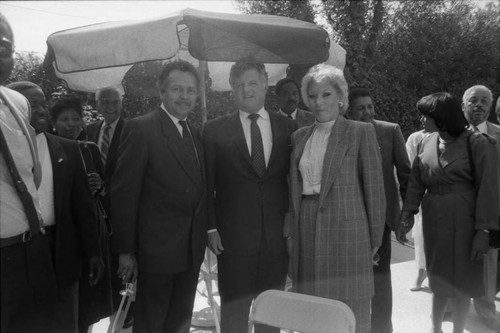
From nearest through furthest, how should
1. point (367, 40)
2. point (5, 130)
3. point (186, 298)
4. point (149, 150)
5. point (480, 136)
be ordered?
point (5, 130) → point (149, 150) → point (186, 298) → point (480, 136) → point (367, 40)

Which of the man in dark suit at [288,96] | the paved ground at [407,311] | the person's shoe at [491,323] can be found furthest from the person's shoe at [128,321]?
the person's shoe at [491,323]

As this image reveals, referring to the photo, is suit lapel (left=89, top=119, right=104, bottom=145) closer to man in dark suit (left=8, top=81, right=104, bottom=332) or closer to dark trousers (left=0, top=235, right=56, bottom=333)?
man in dark suit (left=8, top=81, right=104, bottom=332)

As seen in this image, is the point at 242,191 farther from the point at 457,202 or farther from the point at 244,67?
the point at 457,202

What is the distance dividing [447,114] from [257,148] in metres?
1.42

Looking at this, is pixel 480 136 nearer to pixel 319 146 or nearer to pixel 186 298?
pixel 319 146

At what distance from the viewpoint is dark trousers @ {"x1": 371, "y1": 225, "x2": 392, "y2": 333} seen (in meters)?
3.43

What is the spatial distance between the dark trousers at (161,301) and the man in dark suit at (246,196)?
11.3 inches

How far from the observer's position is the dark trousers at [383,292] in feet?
11.2

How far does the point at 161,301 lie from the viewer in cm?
277

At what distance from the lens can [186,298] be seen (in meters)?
2.89

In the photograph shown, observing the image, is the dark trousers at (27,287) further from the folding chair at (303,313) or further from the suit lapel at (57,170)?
the folding chair at (303,313)

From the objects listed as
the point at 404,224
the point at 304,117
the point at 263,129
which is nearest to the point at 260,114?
the point at 263,129

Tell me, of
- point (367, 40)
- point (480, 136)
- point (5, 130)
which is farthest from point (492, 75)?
point (5, 130)

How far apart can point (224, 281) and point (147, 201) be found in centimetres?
77
